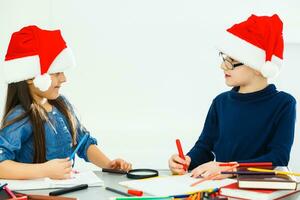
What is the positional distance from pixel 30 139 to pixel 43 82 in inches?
7.4

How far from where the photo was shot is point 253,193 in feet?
3.67

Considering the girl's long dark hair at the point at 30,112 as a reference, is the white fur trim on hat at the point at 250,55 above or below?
above

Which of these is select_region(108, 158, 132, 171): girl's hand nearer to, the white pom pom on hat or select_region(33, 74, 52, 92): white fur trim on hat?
select_region(33, 74, 52, 92): white fur trim on hat

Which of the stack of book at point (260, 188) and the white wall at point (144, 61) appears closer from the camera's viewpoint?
the stack of book at point (260, 188)

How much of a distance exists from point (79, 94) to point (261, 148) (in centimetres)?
128

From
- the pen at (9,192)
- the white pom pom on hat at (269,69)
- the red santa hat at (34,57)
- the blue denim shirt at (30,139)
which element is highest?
the red santa hat at (34,57)

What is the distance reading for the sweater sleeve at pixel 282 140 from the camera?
58.6 inches

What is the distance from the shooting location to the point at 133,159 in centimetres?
262

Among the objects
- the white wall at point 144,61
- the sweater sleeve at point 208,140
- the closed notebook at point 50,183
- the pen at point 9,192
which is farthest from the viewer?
the white wall at point 144,61

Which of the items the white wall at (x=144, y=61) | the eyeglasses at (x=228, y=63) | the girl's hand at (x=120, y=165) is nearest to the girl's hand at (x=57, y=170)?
the girl's hand at (x=120, y=165)

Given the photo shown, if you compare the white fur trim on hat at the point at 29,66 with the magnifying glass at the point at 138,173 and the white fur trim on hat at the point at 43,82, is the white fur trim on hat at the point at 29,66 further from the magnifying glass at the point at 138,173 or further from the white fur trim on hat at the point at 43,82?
the magnifying glass at the point at 138,173

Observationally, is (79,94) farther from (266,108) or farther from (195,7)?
(266,108)

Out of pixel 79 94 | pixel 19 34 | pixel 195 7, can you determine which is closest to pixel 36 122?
pixel 19 34

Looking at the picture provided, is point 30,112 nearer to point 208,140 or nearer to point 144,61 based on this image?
point 208,140
